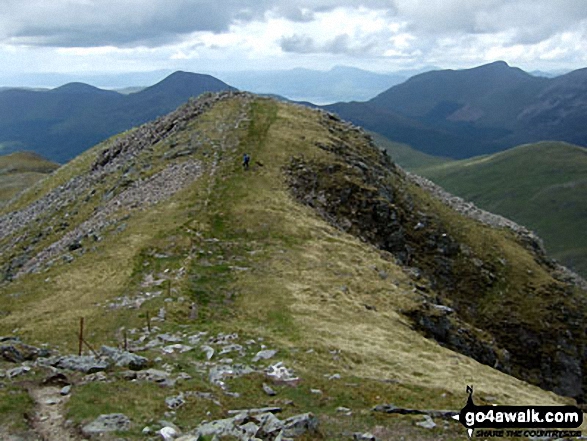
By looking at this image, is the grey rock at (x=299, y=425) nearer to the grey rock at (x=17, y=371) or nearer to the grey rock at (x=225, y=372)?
the grey rock at (x=225, y=372)

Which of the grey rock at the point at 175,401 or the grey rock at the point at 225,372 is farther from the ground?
the grey rock at the point at 175,401

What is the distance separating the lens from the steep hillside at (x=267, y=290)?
850 inches

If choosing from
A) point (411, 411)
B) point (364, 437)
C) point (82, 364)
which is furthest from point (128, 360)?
point (411, 411)

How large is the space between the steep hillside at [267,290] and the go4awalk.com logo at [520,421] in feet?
3.03

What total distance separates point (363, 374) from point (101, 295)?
20.2m

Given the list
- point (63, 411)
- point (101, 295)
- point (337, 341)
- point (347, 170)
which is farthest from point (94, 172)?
point (63, 411)

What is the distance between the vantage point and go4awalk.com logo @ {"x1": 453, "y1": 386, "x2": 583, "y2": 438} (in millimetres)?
Result: 19750

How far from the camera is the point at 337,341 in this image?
30.6 m

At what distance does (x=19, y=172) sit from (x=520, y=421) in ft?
537

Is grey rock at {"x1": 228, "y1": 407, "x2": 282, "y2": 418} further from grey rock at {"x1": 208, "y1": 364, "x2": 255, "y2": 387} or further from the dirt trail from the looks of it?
the dirt trail

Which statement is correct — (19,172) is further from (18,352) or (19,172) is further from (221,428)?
(221,428)

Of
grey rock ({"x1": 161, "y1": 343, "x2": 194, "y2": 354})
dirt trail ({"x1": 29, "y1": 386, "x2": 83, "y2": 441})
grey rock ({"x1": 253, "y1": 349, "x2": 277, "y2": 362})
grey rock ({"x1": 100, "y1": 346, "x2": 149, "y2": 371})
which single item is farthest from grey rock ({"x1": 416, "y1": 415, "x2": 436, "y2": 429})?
grey rock ({"x1": 161, "y1": 343, "x2": 194, "y2": 354})

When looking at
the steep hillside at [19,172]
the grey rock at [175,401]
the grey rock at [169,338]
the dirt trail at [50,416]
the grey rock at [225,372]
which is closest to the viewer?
the dirt trail at [50,416]

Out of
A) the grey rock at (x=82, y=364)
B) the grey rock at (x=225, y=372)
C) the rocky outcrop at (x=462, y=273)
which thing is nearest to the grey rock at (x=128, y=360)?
the grey rock at (x=82, y=364)
